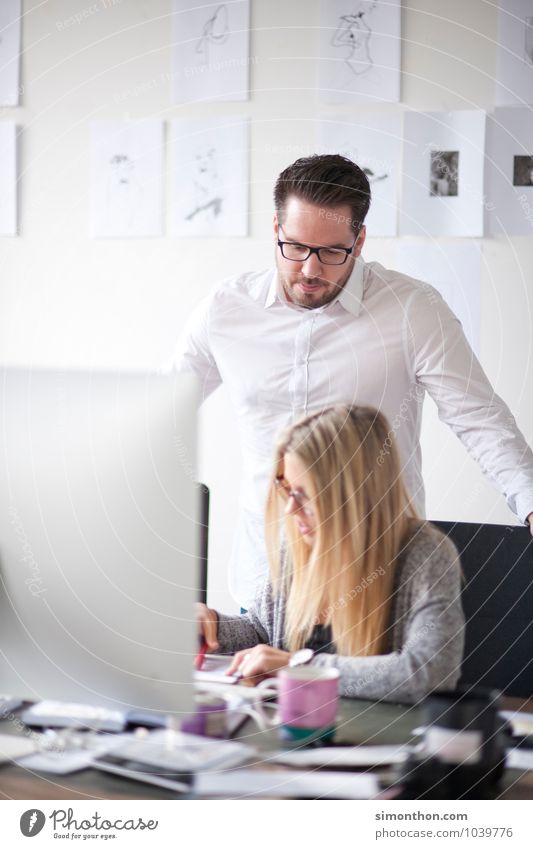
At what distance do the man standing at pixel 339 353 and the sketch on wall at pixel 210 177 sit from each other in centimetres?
11

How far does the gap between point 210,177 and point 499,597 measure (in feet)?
1.82

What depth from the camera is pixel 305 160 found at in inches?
34.3

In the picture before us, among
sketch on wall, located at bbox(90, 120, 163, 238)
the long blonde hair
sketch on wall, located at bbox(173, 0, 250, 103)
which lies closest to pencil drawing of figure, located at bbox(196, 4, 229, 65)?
sketch on wall, located at bbox(173, 0, 250, 103)

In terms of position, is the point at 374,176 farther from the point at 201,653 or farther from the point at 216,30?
the point at 201,653

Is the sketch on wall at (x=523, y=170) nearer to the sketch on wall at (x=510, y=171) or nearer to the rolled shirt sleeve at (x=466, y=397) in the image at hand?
the sketch on wall at (x=510, y=171)

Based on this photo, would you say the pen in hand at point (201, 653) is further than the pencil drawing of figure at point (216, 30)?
No

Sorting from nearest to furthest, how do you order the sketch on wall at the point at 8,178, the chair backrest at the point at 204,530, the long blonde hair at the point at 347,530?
the long blonde hair at the point at 347,530, the chair backrest at the point at 204,530, the sketch on wall at the point at 8,178

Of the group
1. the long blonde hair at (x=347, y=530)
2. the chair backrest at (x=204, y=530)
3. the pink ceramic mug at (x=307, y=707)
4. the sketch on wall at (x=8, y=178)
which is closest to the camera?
the pink ceramic mug at (x=307, y=707)

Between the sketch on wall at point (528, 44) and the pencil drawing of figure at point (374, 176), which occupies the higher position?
the sketch on wall at point (528, 44)

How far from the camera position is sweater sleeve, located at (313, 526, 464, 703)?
79 centimetres

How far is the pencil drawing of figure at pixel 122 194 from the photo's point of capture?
1007mm

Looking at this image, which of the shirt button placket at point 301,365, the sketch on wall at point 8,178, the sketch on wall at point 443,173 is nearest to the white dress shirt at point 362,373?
the shirt button placket at point 301,365

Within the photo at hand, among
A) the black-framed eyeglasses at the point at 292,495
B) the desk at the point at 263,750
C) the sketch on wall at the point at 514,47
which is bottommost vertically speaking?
the desk at the point at 263,750
